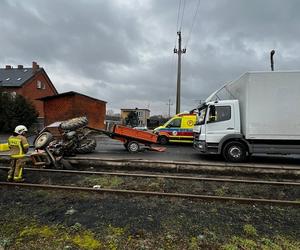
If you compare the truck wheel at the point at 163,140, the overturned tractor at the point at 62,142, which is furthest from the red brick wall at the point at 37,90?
the overturned tractor at the point at 62,142

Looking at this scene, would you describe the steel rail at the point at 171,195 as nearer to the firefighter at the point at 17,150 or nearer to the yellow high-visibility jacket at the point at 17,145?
the firefighter at the point at 17,150

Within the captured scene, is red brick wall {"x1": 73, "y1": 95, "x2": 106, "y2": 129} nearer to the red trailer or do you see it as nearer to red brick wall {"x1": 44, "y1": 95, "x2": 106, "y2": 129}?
red brick wall {"x1": 44, "y1": 95, "x2": 106, "y2": 129}

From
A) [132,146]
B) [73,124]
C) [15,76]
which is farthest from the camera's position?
[15,76]

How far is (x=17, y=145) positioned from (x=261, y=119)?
915 centimetres

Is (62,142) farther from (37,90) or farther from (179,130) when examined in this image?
(37,90)

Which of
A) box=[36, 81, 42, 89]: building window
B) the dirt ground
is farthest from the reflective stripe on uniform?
box=[36, 81, 42, 89]: building window

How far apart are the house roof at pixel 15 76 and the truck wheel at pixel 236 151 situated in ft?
120

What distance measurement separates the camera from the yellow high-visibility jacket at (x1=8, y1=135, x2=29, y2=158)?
6.93m

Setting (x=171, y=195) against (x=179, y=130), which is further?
(x=179, y=130)

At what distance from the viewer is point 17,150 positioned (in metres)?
7.02

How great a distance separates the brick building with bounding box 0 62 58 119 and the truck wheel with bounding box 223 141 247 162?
33144 mm

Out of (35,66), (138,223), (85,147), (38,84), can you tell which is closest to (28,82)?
(38,84)

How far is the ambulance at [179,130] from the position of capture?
1600 centimetres

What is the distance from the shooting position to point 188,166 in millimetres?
9320
